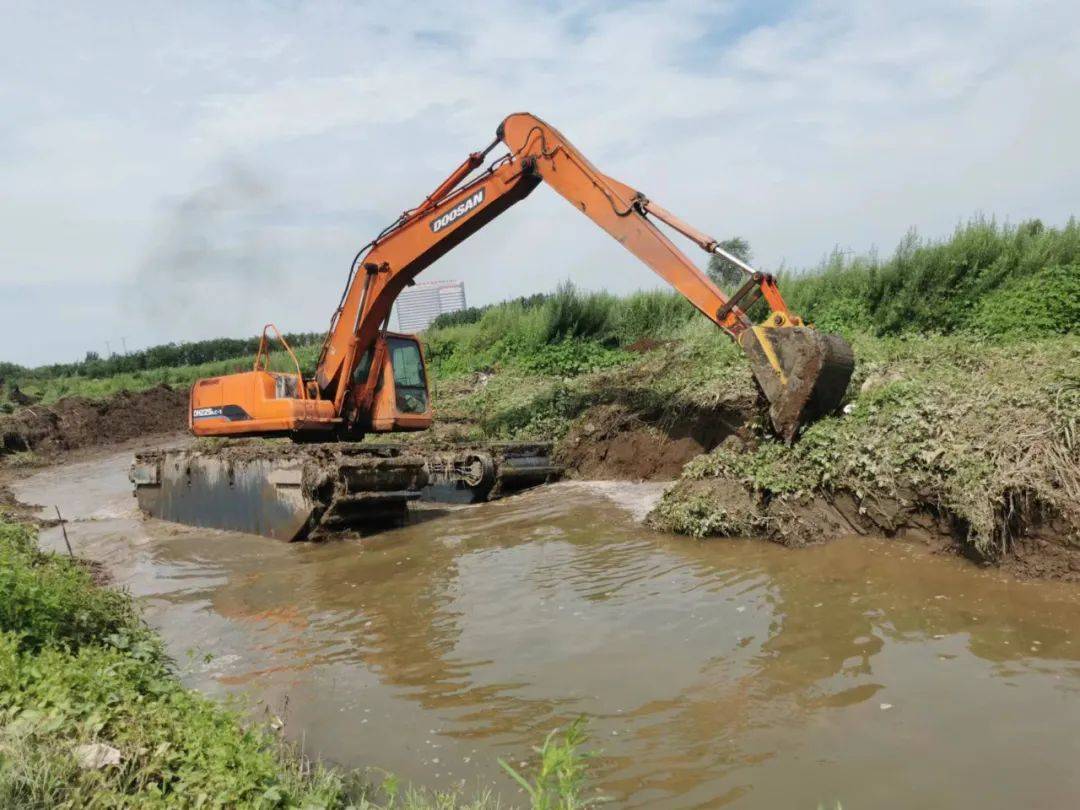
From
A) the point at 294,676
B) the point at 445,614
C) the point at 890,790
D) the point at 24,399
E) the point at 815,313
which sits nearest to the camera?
the point at 890,790

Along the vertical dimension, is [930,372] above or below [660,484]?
above

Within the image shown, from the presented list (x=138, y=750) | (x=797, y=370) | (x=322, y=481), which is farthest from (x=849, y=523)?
(x=138, y=750)

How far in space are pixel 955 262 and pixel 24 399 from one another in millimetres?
29869

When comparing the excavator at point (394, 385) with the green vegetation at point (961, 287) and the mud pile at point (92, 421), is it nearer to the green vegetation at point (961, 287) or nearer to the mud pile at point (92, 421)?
the green vegetation at point (961, 287)

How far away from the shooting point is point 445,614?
606 centimetres

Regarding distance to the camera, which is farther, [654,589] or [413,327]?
[413,327]

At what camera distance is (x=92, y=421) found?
2522cm

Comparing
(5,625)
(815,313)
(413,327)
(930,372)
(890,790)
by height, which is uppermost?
(413,327)

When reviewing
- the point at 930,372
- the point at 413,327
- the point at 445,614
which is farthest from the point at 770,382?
the point at 413,327

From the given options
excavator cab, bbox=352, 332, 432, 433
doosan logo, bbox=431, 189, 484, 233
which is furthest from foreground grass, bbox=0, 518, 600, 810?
doosan logo, bbox=431, 189, 484, 233

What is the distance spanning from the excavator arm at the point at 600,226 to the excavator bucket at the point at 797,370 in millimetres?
11

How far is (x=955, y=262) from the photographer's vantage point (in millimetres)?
13281

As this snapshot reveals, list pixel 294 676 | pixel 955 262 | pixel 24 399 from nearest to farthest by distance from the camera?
pixel 294 676, pixel 955 262, pixel 24 399

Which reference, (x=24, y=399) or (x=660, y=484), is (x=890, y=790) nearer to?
(x=660, y=484)
